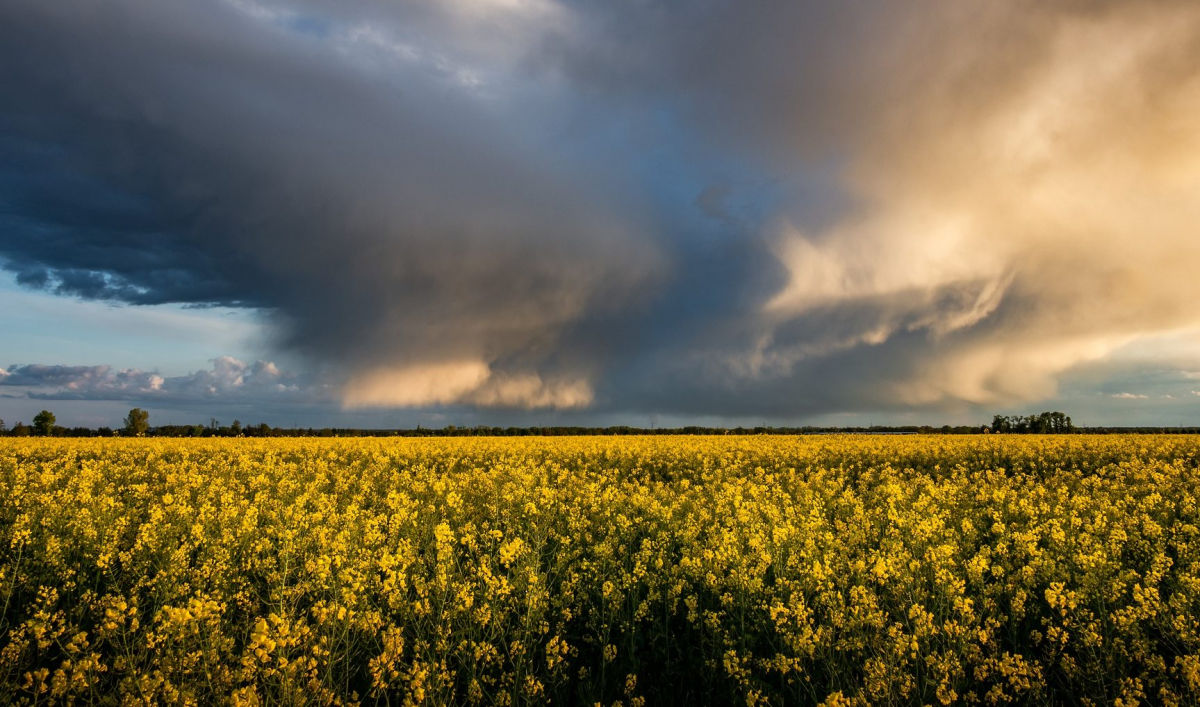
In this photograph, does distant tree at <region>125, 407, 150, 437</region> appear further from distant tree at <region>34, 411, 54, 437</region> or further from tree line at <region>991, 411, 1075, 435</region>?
tree line at <region>991, 411, 1075, 435</region>

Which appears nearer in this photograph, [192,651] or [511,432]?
[192,651]

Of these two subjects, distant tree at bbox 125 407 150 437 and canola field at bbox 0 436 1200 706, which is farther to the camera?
distant tree at bbox 125 407 150 437

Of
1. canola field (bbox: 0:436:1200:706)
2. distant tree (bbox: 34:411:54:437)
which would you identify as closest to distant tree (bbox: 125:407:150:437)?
distant tree (bbox: 34:411:54:437)

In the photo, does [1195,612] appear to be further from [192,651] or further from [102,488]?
[102,488]

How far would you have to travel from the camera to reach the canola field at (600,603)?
560 cm

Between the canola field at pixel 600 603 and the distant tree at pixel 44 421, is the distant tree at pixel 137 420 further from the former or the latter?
the canola field at pixel 600 603

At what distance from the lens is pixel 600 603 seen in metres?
8.51

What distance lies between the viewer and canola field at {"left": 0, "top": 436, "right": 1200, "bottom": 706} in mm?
5602

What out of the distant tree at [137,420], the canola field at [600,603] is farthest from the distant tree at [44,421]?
the canola field at [600,603]

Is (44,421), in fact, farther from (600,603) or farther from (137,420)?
(600,603)

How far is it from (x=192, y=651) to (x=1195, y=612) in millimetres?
10892

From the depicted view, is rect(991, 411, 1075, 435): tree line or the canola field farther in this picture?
rect(991, 411, 1075, 435): tree line

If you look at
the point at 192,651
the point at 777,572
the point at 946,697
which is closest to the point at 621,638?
the point at 777,572

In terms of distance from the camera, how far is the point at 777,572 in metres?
7.71
